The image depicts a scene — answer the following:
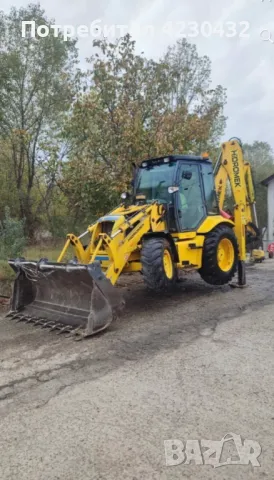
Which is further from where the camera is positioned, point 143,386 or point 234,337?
point 234,337

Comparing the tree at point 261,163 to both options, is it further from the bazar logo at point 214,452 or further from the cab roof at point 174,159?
the bazar logo at point 214,452

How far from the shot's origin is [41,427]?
3084 mm

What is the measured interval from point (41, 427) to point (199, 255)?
4.89m

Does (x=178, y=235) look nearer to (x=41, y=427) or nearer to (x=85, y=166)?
(x=41, y=427)

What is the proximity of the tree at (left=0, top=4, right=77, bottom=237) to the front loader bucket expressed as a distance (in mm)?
8177

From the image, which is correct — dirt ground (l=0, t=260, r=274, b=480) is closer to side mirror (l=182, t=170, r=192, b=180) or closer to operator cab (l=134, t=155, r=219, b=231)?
operator cab (l=134, t=155, r=219, b=231)

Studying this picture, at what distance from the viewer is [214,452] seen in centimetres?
274

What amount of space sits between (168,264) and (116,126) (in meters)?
6.54

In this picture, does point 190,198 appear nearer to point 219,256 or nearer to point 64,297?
point 219,256

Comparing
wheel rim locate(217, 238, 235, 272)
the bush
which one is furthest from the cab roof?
the bush

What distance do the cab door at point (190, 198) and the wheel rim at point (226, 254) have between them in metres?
0.70

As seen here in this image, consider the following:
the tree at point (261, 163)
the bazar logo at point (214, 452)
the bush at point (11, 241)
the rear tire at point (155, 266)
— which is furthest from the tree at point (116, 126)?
the tree at point (261, 163)

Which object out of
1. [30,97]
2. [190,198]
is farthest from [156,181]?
[30,97]

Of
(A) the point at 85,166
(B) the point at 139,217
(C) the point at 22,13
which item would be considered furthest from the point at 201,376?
(C) the point at 22,13
